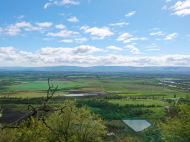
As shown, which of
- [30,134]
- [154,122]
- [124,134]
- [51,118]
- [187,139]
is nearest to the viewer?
[30,134]

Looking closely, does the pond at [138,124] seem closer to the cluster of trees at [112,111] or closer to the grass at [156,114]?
the cluster of trees at [112,111]

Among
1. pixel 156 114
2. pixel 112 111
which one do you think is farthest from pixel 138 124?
pixel 112 111

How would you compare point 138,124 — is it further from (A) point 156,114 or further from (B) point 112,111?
(B) point 112,111

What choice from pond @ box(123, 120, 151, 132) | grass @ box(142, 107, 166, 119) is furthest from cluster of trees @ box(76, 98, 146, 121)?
pond @ box(123, 120, 151, 132)

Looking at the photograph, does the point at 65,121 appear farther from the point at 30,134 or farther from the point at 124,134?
the point at 124,134

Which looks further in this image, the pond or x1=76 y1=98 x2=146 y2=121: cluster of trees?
x1=76 y1=98 x2=146 y2=121: cluster of trees

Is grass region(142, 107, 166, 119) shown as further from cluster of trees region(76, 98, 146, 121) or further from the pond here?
the pond

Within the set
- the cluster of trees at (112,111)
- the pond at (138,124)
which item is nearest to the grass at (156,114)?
the cluster of trees at (112,111)

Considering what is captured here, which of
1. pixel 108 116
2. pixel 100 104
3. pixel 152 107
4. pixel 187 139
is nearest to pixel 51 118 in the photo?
pixel 187 139
